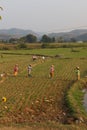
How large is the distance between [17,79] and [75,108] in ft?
32.1

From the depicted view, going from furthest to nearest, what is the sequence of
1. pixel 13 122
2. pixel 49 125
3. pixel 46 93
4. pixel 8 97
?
pixel 46 93 → pixel 8 97 → pixel 13 122 → pixel 49 125

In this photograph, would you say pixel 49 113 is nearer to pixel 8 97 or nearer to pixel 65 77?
pixel 8 97

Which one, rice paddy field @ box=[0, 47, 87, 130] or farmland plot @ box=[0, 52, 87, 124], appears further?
farmland plot @ box=[0, 52, 87, 124]

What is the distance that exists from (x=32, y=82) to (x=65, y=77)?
386 centimetres

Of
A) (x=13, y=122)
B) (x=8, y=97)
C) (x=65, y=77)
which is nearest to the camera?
(x=13, y=122)

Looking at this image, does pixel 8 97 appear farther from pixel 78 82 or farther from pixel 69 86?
pixel 78 82

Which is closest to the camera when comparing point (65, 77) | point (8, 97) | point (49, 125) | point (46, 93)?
point (49, 125)

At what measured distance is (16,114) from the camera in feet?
48.0

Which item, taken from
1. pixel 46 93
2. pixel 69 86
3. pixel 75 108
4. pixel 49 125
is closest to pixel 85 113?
pixel 75 108

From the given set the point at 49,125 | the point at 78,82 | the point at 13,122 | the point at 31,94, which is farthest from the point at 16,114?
the point at 78,82

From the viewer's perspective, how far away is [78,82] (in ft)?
76.5

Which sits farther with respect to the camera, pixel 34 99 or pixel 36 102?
pixel 34 99

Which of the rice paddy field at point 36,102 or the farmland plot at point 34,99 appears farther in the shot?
the farmland plot at point 34,99

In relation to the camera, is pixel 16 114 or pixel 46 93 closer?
pixel 16 114
